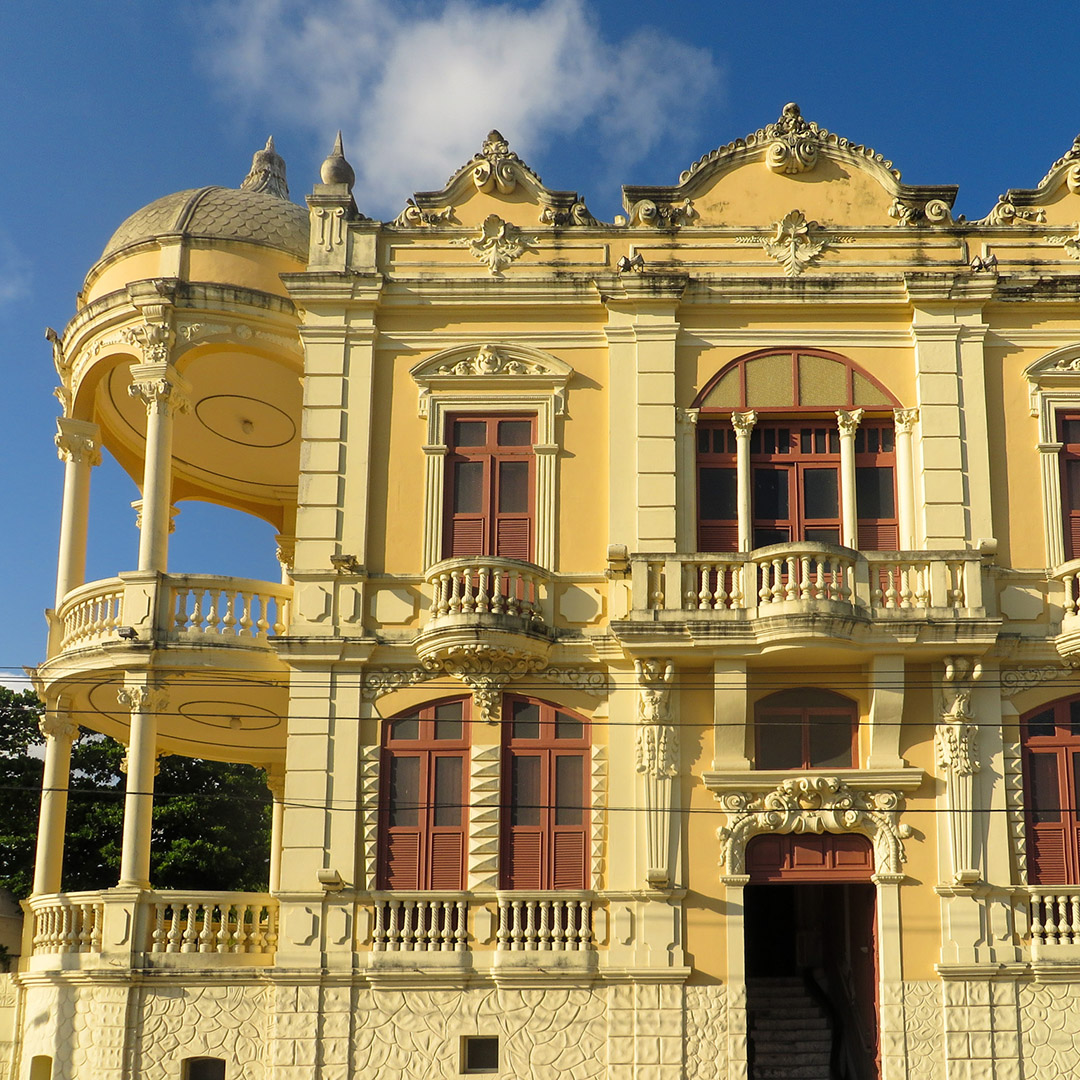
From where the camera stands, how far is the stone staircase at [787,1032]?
2320cm

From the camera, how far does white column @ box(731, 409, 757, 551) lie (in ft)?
75.4

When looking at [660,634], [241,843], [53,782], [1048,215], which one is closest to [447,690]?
[660,634]

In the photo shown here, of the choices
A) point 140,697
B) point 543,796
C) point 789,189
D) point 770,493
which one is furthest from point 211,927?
point 789,189

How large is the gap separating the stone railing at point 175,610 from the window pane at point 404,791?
2835 millimetres

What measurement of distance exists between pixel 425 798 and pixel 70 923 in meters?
5.52

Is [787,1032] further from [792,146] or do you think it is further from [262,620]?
[792,146]

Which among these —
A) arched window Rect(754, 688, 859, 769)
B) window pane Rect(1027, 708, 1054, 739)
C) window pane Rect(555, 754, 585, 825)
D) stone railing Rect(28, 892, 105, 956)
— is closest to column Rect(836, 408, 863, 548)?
arched window Rect(754, 688, 859, 769)

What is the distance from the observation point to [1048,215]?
24.5m

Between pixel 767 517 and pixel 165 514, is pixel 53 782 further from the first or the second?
pixel 767 517

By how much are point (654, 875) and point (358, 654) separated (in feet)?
17.7

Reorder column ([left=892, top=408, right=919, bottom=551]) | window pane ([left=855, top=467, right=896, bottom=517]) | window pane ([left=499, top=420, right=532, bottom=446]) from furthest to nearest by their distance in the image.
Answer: window pane ([left=499, top=420, right=532, bottom=446]) < window pane ([left=855, top=467, right=896, bottom=517]) < column ([left=892, top=408, right=919, bottom=551])

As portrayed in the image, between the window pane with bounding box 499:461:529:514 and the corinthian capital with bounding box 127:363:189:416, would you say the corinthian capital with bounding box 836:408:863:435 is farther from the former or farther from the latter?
the corinthian capital with bounding box 127:363:189:416

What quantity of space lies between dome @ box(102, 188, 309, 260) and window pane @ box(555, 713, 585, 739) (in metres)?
9.37

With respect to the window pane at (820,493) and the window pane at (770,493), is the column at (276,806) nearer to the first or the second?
the window pane at (770,493)
